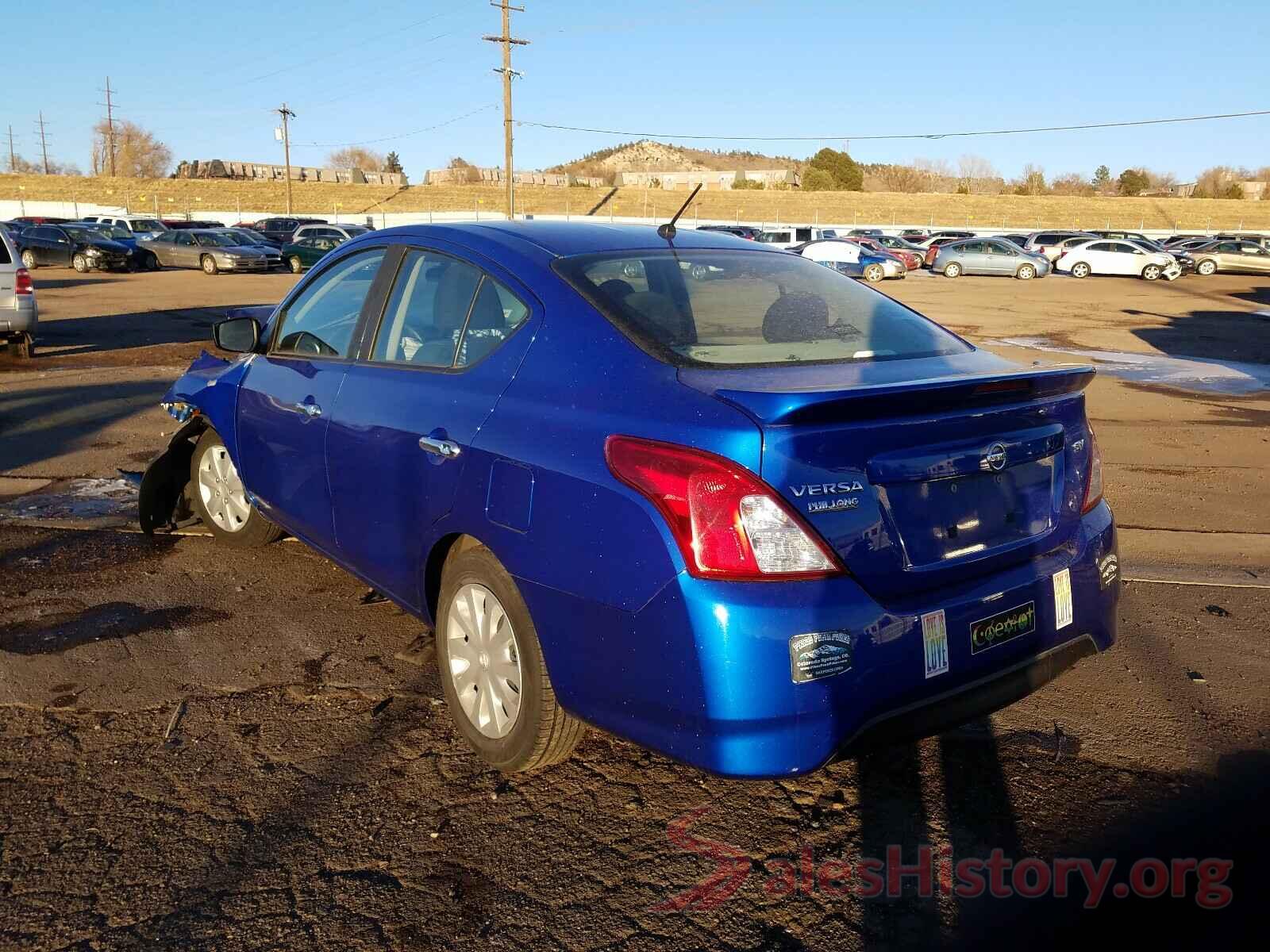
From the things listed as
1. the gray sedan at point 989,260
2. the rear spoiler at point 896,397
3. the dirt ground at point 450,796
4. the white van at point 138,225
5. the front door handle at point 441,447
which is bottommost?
the dirt ground at point 450,796

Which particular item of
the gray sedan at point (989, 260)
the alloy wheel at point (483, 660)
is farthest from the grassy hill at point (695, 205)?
the alloy wheel at point (483, 660)

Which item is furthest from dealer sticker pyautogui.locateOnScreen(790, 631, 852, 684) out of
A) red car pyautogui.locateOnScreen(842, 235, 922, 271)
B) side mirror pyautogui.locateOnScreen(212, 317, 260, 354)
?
red car pyautogui.locateOnScreen(842, 235, 922, 271)

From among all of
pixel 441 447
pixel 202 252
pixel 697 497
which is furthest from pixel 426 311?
pixel 202 252

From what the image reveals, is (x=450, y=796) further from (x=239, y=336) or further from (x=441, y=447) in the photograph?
(x=239, y=336)

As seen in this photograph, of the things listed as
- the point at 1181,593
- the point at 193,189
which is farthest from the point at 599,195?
the point at 1181,593

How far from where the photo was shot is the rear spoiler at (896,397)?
8.36 feet

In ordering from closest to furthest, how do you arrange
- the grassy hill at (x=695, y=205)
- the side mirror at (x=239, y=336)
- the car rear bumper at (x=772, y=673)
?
the car rear bumper at (x=772, y=673), the side mirror at (x=239, y=336), the grassy hill at (x=695, y=205)

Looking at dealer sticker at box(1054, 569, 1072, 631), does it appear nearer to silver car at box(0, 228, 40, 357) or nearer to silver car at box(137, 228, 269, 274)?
silver car at box(0, 228, 40, 357)

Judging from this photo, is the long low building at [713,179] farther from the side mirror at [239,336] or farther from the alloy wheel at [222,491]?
the side mirror at [239,336]

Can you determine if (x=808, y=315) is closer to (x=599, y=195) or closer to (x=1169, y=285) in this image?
(x=1169, y=285)

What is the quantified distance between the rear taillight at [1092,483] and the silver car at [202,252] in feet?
111

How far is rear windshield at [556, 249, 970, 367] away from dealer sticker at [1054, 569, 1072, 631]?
856mm

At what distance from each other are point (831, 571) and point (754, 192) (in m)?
85.2

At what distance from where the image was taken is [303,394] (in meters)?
4.30
